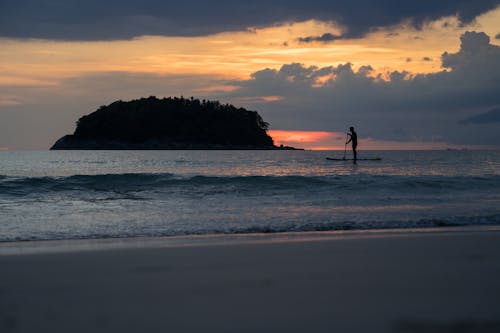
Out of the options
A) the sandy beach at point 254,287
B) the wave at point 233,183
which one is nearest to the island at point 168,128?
the wave at point 233,183

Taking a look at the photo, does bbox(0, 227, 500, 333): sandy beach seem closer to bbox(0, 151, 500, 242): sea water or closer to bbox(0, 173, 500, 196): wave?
bbox(0, 151, 500, 242): sea water

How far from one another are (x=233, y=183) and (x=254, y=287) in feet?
46.4

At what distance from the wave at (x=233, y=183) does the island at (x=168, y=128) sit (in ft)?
343

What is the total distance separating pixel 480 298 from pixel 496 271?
1.12 m

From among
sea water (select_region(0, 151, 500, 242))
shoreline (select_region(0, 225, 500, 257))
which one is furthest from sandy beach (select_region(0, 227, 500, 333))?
sea water (select_region(0, 151, 500, 242))

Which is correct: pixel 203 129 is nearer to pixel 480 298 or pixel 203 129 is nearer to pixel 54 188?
pixel 54 188

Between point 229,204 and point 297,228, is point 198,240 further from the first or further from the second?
point 229,204

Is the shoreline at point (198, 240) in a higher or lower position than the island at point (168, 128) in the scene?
lower

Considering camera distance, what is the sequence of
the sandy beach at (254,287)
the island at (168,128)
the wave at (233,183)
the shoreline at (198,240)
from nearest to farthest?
the sandy beach at (254,287) → the shoreline at (198,240) → the wave at (233,183) → the island at (168,128)

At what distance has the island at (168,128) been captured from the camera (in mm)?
A: 123938

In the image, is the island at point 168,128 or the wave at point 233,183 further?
the island at point 168,128

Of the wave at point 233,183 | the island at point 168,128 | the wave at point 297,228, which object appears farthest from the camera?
the island at point 168,128

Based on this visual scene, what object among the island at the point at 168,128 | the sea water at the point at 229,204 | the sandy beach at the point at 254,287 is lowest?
the sea water at the point at 229,204

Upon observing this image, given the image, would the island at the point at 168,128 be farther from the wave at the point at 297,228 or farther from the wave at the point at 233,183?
the wave at the point at 297,228
